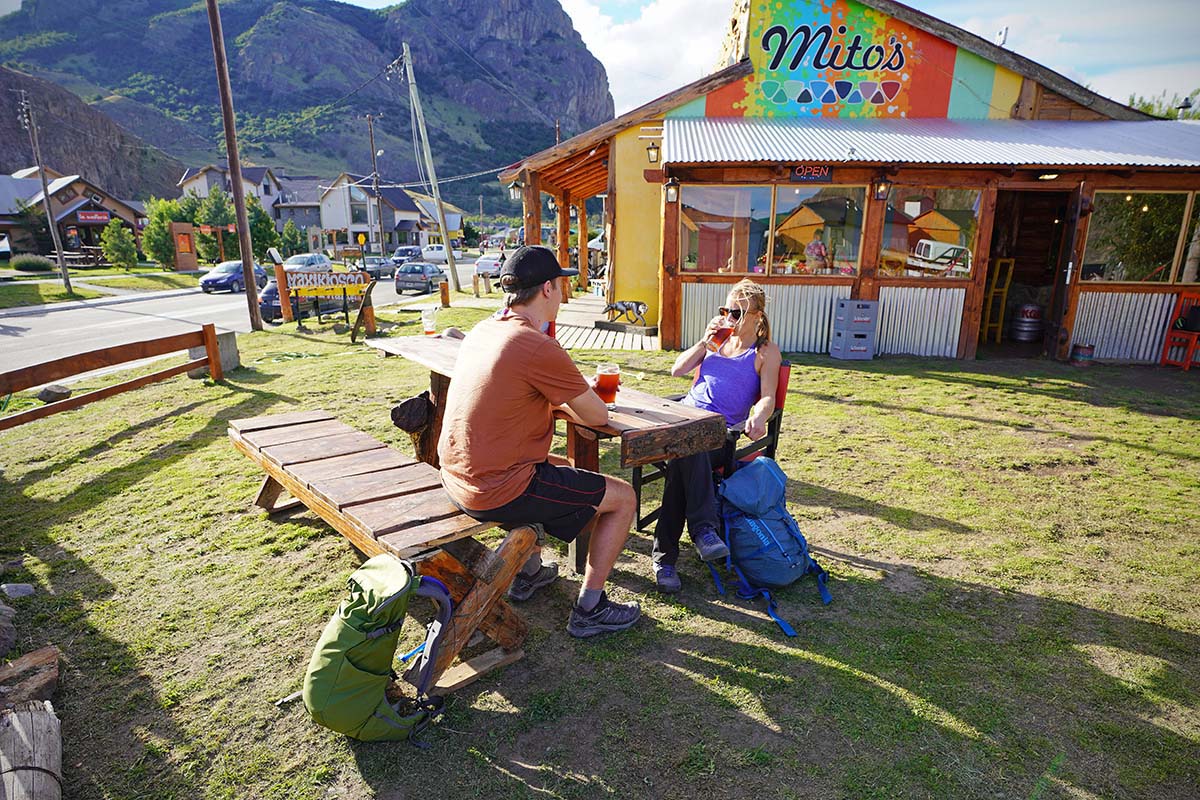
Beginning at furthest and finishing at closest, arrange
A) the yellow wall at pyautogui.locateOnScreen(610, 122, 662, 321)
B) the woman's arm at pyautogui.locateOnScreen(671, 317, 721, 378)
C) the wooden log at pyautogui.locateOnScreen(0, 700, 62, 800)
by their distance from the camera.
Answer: the yellow wall at pyautogui.locateOnScreen(610, 122, 662, 321) < the woman's arm at pyautogui.locateOnScreen(671, 317, 721, 378) < the wooden log at pyautogui.locateOnScreen(0, 700, 62, 800)

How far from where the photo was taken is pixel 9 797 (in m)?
1.83

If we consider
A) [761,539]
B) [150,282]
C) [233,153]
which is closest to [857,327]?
[761,539]

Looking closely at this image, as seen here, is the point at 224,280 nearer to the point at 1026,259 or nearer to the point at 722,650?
the point at 1026,259

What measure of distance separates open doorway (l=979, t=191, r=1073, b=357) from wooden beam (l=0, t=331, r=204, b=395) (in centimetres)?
1271

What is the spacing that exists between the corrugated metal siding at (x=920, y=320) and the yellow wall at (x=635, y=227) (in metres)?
4.20

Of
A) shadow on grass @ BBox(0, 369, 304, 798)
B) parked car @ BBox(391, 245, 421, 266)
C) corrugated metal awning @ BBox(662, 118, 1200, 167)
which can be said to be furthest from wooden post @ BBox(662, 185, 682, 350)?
parked car @ BBox(391, 245, 421, 266)

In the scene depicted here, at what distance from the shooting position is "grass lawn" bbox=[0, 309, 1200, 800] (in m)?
2.17

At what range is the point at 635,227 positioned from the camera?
1213 cm

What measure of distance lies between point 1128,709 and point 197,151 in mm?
114128

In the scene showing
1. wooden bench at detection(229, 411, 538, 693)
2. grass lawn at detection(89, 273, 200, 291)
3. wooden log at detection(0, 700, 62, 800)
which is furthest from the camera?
grass lawn at detection(89, 273, 200, 291)

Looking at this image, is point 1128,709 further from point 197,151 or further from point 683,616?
point 197,151

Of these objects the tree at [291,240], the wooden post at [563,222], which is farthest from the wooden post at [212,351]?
the tree at [291,240]

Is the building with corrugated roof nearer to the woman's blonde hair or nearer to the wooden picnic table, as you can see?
the woman's blonde hair

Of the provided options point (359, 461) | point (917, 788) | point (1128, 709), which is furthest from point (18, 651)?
point (1128, 709)
